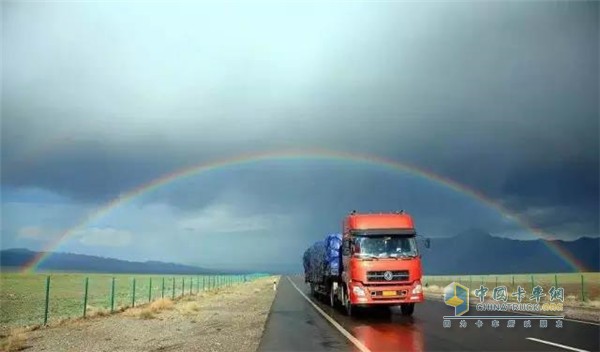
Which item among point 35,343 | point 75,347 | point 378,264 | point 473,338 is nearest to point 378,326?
point 378,264

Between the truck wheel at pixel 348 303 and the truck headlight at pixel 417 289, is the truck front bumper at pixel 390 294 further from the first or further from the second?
the truck wheel at pixel 348 303

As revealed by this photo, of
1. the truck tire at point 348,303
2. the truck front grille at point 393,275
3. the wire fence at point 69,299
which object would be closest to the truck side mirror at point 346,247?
the truck tire at point 348,303

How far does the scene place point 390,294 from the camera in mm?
20562

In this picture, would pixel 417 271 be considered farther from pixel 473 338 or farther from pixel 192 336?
pixel 192 336

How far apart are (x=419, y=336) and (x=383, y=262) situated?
18.0ft

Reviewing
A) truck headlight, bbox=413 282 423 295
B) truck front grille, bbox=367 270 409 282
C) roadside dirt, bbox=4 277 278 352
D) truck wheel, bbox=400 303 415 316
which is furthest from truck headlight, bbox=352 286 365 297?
roadside dirt, bbox=4 277 278 352

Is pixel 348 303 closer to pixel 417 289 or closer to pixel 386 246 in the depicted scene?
pixel 386 246

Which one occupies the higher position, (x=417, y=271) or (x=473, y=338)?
(x=417, y=271)

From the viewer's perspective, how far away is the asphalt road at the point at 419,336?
43.3 ft

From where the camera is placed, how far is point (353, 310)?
76.8 ft

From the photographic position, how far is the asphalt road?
43.3 feet

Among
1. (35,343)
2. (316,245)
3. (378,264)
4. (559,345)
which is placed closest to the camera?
(559,345)

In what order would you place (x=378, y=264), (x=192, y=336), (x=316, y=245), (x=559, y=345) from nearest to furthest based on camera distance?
(x=559, y=345) → (x=192, y=336) → (x=378, y=264) → (x=316, y=245)

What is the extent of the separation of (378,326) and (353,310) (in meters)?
4.84
